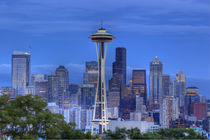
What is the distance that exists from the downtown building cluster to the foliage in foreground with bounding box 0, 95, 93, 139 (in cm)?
8593

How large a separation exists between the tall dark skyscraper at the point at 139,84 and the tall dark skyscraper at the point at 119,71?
342 cm

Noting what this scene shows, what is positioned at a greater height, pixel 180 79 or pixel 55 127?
pixel 180 79

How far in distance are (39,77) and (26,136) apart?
123540 mm

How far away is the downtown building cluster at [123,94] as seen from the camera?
122m

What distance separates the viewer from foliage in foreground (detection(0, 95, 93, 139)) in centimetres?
2370

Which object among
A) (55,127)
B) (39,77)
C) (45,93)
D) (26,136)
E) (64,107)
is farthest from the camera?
(39,77)

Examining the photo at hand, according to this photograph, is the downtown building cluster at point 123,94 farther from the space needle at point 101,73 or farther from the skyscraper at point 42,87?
the space needle at point 101,73

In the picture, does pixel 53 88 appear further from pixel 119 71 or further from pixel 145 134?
pixel 145 134

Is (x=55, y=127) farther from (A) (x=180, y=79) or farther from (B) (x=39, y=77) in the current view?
(A) (x=180, y=79)

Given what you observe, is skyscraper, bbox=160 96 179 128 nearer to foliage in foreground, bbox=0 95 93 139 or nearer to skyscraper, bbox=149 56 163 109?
skyscraper, bbox=149 56 163 109

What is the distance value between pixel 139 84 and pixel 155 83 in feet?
24.2

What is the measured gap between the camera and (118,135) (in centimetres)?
2444

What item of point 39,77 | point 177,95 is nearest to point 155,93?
point 177,95

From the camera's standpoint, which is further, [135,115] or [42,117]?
[135,115]
